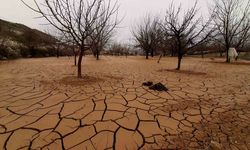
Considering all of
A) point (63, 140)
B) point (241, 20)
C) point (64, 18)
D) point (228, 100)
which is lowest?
point (63, 140)

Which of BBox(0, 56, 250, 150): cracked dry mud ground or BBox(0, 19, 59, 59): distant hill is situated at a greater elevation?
Result: BBox(0, 19, 59, 59): distant hill

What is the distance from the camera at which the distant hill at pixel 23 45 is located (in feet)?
56.5

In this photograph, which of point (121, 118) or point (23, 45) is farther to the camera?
point (23, 45)

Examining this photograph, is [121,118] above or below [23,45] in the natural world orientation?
below

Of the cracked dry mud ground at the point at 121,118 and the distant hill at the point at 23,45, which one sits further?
the distant hill at the point at 23,45

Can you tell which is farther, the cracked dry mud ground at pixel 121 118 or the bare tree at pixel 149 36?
Result: the bare tree at pixel 149 36

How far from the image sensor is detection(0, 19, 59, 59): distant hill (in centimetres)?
1722

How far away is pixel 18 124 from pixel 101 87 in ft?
8.29

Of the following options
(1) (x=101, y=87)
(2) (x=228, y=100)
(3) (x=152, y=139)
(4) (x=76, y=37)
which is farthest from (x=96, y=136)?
(4) (x=76, y=37)

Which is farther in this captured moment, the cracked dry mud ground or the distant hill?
the distant hill

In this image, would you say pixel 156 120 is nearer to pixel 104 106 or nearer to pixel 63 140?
pixel 104 106

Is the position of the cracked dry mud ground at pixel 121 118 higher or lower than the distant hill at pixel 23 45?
lower

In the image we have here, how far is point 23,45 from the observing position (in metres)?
21.0

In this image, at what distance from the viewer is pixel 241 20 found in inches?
599
